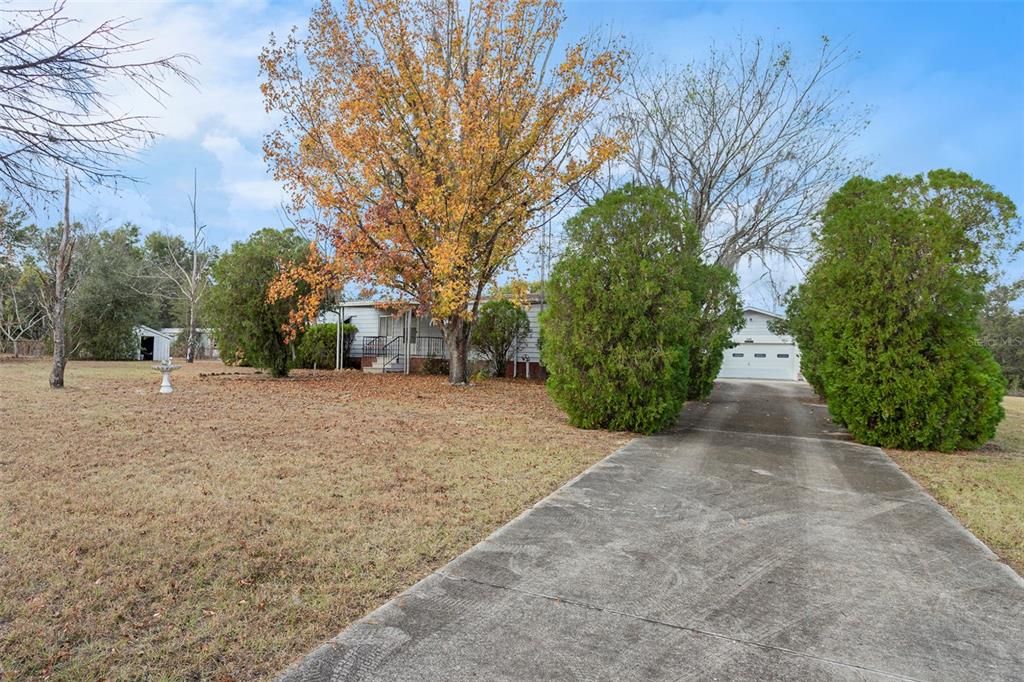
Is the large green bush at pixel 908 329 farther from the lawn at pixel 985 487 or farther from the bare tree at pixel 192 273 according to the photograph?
the bare tree at pixel 192 273

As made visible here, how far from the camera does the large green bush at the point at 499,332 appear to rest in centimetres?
1906

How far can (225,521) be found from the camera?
3773 millimetres

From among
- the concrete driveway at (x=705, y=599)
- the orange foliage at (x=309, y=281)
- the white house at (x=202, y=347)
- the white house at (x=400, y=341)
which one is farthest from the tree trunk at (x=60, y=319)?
the white house at (x=202, y=347)

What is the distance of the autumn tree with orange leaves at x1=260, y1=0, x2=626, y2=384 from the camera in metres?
13.3

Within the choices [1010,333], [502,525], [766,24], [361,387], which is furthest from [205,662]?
[1010,333]

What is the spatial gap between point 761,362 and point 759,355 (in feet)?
1.06

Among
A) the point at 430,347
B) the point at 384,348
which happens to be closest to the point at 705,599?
the point at 430,347

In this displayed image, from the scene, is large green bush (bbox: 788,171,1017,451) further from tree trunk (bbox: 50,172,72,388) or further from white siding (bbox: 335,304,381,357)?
white siding (bbox: 335,304,381,357)

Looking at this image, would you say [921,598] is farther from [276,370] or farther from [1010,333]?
[1010,333]

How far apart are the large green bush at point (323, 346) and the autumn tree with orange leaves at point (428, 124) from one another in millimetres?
8234

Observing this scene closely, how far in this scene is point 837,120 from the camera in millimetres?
14719

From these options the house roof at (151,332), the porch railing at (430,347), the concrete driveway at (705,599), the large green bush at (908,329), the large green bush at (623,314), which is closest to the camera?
the concrete driveway at (705,599)

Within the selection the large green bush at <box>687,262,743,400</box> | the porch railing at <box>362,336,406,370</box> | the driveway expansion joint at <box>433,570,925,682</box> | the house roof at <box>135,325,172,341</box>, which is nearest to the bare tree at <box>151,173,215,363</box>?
the house roof at <box>135,325,172,341</box>

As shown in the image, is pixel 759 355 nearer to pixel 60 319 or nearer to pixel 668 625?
pixel 60 319
